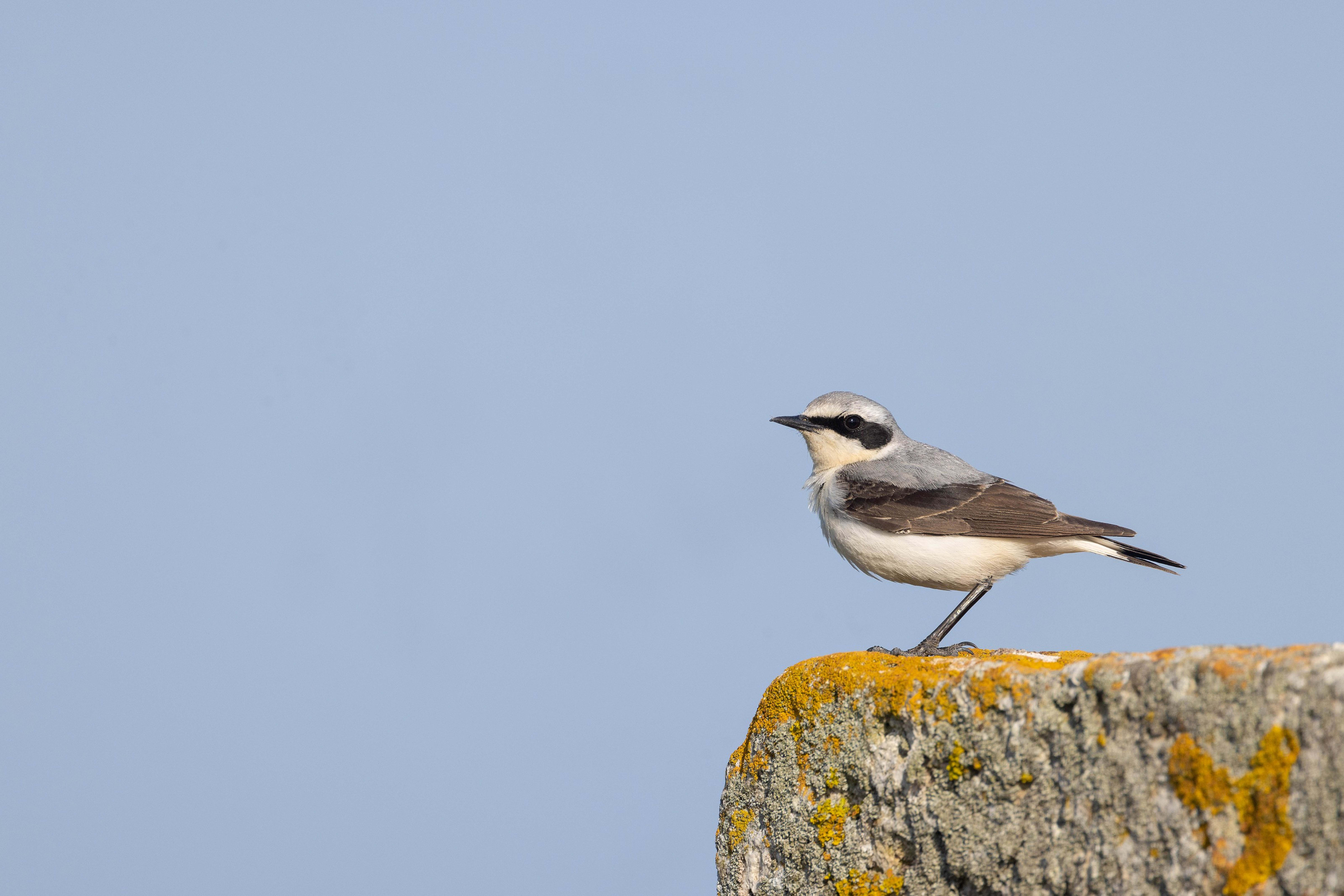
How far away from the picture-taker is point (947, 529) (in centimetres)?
783

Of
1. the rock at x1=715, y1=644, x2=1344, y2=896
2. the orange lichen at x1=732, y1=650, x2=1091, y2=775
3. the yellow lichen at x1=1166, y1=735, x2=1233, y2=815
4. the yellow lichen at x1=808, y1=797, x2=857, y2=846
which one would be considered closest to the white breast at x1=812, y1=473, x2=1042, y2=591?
the orange lichen at x1=732, y1=650, x2=1091, y2=775

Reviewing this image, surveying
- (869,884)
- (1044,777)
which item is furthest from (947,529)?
(1044,777)

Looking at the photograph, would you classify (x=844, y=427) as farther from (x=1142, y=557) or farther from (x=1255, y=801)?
(x=1255, y=801)

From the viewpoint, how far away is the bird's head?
29.3ft

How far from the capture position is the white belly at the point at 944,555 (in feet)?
25.6

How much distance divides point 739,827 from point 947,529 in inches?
122

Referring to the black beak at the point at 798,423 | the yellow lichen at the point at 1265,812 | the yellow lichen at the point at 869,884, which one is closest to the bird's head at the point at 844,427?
the black beak at the point at 798,423

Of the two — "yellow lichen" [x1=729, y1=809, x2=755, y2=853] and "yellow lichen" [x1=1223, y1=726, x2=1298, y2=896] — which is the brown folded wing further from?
"yellow lichen" [x1=1223, y1=726, x2=1298, y2=896]

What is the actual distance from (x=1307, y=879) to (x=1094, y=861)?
0.77 metres

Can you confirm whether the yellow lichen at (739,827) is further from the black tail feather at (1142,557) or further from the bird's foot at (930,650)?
the black tail feather at (1142,557)

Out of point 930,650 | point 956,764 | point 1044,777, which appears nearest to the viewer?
point 1044,777

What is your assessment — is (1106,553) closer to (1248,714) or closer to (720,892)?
(720,892)

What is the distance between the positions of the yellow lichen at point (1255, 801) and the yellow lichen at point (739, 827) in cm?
242

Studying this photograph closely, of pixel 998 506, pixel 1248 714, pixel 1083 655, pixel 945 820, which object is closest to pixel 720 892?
pixel 945 820
